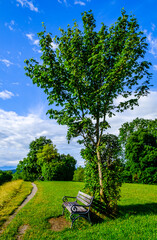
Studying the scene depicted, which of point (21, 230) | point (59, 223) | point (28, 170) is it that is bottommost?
point (21, 230)

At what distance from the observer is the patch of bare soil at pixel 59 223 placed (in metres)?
5.34

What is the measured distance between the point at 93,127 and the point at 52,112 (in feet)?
7.54

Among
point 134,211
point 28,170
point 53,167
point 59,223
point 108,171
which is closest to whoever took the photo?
point 59,223

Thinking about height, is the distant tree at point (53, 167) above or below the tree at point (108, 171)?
above

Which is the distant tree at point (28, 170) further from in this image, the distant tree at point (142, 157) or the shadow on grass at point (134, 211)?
the shadow on grass at point (134, 211)

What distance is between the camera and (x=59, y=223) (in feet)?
19.0

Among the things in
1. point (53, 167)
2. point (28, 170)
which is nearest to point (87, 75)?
point (53, 167)

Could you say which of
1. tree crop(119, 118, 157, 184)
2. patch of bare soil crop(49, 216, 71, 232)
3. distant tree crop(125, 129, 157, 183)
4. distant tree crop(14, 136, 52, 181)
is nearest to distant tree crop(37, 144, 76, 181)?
distant tree crop(14, 136, 52, 181)

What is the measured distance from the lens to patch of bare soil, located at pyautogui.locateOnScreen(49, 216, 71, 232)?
534 centimetres

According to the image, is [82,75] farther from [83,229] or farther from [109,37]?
[83,229]

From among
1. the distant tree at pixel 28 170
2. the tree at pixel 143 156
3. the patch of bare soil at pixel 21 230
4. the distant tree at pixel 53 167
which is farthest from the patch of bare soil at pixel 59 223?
the distant tree at pixel 28 170

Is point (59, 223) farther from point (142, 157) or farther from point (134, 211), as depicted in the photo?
point (142, 157)

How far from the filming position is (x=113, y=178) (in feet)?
22.6

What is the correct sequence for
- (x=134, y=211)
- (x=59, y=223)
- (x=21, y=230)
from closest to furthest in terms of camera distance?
(x=21, y=230) < (x=59, y=223) < (x=134, y=211)
